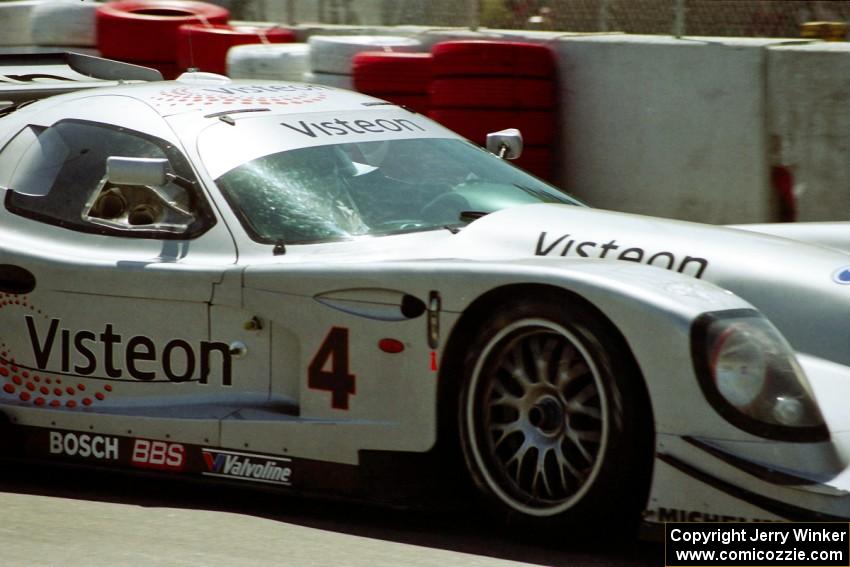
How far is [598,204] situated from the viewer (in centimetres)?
901

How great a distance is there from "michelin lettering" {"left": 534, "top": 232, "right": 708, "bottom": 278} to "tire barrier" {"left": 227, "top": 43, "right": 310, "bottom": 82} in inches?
216

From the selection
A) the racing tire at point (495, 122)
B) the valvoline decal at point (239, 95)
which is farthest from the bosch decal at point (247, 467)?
the racing tire at point (495, 122)

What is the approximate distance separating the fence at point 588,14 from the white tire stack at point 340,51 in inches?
20.0

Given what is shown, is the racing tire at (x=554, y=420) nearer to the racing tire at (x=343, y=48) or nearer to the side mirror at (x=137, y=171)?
the side mirror at (x=137, y=171)

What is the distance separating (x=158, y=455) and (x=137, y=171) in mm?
914

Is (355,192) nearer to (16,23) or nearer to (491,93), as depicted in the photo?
(491,93)

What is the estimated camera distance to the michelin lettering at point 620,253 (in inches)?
173

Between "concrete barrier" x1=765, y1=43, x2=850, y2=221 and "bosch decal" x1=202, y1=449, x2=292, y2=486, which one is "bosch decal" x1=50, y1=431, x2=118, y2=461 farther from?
"concrete barrier" x1=765, y1=43, x2=850, y2=221

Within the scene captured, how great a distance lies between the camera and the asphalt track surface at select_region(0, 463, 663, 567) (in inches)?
144

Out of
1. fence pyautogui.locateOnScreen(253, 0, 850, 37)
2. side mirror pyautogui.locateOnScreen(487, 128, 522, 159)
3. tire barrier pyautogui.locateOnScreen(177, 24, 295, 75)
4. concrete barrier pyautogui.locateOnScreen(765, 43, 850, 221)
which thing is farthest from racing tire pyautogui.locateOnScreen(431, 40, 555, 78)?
side mirror pyautogui.locateOnScreen(487, 128, 522, 159)

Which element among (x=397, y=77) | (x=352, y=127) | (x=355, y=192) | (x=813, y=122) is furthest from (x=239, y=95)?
(x=397, y=77)

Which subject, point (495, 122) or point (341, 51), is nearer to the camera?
point (495, 122)

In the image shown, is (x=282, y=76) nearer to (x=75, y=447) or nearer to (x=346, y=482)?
(x=75, y=447)

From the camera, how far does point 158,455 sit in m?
4.48
